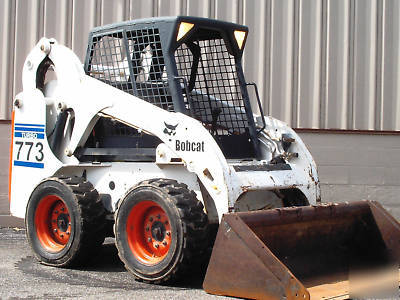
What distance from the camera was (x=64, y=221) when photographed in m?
7.50

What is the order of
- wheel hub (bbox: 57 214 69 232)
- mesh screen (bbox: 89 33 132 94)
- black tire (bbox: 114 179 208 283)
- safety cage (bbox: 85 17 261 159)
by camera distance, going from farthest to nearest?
1. mesh screen (bbox: 89 33 132 94)
2. wheel hub (bbox: 57 214 69 232)
3. safety cage (bbox: 85 17 261 159)
4. black tire (bbox: 114 179 208 283)

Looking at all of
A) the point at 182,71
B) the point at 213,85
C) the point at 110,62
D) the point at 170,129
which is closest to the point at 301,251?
the point at 170,129

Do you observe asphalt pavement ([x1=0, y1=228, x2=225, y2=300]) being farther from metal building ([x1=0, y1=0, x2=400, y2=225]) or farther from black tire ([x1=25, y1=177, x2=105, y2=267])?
metal building ([x1=0, y1=0, x2=400, y2=225])

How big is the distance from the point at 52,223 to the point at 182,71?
2.21m

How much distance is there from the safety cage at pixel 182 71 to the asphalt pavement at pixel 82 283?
1323 millimetres

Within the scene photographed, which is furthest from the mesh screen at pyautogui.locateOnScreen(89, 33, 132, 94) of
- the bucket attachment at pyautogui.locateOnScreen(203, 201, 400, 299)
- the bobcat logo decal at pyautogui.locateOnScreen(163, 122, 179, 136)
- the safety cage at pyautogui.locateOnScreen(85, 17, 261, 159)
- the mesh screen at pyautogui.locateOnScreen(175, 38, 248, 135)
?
the bucket attachment at pyautogui.locateOnScreen(203, 201, 400, 299)

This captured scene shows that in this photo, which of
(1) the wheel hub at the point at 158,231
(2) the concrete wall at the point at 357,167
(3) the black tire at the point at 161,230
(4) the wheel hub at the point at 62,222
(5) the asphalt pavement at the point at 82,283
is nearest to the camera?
(5) the asphalt pavement at the point at 82,283

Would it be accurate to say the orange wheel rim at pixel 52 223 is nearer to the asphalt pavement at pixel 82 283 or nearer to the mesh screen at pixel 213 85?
the asphalt pavement at pixel 82 283

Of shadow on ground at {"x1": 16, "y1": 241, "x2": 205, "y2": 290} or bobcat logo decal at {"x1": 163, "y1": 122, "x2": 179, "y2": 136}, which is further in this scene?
bobcat logo decal at {"x1": 163, "y1": 122, "x2": 179, "y2": 136}

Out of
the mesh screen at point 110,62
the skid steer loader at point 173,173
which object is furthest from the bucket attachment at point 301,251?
the mesh screen at point 110,62

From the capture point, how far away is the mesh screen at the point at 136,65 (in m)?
7.28

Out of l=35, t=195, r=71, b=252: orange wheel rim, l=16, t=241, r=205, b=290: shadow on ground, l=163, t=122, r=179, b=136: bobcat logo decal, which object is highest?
l=163, t=122, r=179, b=136: bobcat logo decal

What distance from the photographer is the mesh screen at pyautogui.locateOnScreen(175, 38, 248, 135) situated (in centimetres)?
776

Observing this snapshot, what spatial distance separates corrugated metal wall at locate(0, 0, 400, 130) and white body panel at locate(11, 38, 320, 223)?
2963 millimetres
